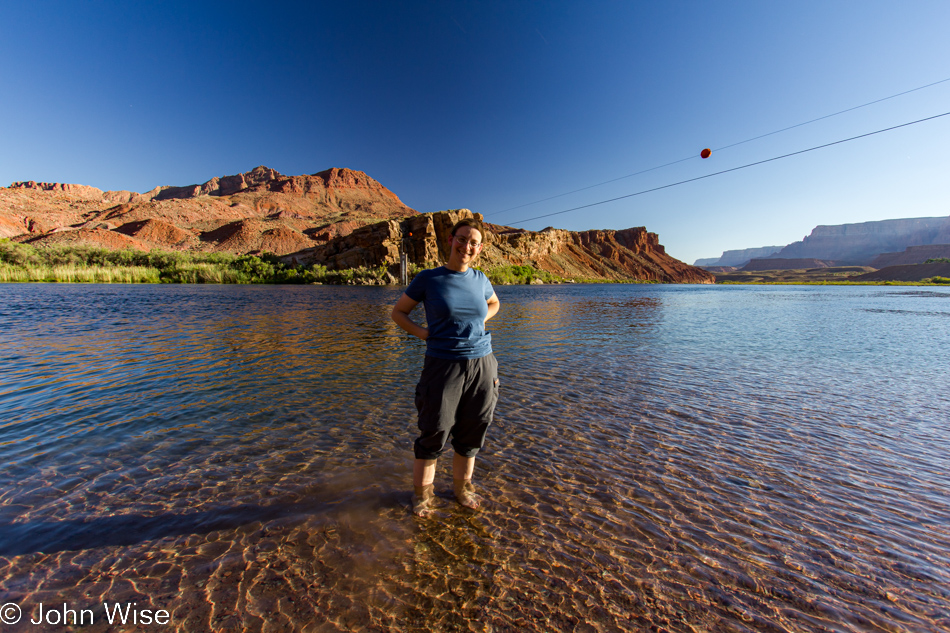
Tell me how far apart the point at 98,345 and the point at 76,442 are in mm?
8433

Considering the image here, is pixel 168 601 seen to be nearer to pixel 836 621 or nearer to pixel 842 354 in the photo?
pixel 836 621

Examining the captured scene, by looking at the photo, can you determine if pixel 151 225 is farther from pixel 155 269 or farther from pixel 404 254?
pixel 404 254

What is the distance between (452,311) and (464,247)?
558mm

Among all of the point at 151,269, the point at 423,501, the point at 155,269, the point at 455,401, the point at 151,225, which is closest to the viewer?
the point at 455,401

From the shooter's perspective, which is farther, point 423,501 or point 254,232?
point 254,232

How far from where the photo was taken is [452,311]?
3.26 metres

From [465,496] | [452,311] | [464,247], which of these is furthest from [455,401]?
[464,247]

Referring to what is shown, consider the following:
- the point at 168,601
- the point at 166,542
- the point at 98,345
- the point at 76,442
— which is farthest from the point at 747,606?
the point at 98,345

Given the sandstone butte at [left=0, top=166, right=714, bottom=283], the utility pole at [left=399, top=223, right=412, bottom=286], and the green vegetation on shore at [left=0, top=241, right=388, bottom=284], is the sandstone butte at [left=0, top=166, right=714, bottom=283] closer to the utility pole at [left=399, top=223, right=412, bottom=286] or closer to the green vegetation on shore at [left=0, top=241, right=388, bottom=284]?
the utility pole at [left=399, top=223, right=412, bottom=286]

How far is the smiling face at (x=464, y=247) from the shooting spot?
329cm

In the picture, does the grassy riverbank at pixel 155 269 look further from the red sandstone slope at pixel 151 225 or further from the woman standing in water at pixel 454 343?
the woman standing in water at pixel 454 343

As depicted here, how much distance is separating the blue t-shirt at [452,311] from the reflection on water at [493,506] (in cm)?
159

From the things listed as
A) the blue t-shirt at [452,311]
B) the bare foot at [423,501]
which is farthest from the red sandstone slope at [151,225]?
the blue t-shirt at [452,311]

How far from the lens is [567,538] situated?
325cm
